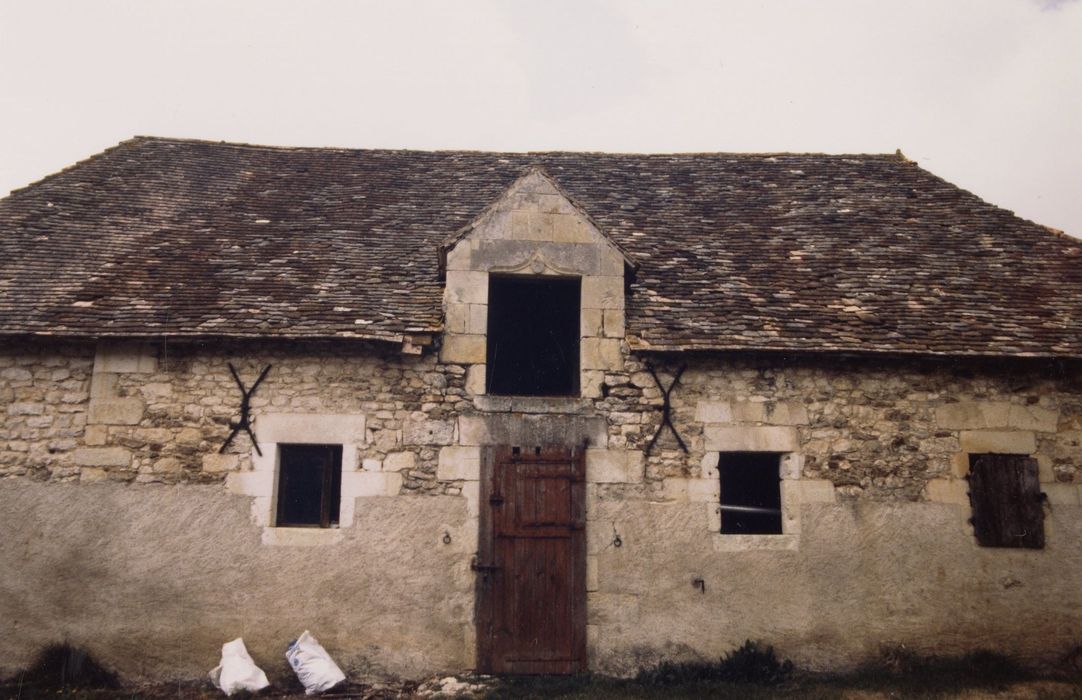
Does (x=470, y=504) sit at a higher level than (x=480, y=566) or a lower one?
higher

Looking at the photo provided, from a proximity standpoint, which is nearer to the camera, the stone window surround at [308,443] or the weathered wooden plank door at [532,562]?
the weathered wooden plank door at [532,562]

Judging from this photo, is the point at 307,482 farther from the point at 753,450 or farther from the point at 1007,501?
the point at 1007,501

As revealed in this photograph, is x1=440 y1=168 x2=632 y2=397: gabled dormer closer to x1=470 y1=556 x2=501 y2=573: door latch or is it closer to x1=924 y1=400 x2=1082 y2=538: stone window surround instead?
x1=470 y1=556 x2=501 y2=573: door latch

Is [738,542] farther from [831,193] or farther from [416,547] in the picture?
[831,193]

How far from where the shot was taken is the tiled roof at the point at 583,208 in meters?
7.71

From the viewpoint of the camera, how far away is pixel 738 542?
7383mm

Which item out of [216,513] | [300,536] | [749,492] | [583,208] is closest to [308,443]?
[300,536]

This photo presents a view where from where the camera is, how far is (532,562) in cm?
730

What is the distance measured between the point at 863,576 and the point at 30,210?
1194 centimetres

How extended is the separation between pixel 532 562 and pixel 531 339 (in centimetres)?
356

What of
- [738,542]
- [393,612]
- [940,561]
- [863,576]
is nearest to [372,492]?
[393,612]

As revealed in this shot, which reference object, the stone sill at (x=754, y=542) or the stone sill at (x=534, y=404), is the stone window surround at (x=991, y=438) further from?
the stone sill at (x=534, y=404)

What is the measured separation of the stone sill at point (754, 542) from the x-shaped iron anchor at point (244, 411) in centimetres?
512

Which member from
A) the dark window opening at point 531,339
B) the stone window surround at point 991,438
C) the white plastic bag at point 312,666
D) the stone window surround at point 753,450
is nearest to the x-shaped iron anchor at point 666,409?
the stone window surround at point 753,450
